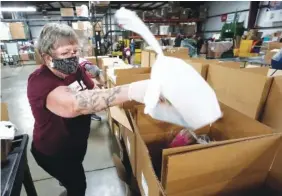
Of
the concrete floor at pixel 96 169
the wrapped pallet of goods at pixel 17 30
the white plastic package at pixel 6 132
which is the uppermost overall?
the wrapped pallet of goods at pixel 17 30

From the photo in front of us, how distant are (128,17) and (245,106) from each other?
2.79ft

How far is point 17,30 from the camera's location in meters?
9.47

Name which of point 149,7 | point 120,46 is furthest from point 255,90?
point 149,7

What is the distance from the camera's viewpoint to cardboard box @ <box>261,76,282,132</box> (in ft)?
3.00

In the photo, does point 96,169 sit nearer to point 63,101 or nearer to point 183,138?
point 183,138

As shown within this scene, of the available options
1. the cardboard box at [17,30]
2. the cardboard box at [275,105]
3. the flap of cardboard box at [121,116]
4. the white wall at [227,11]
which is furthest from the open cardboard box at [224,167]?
the cardboard box at [17,30]

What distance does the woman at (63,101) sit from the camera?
0.73 meters

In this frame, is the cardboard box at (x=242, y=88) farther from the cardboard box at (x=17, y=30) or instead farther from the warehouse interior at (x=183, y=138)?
the cardboard box at (x=17, y=30)

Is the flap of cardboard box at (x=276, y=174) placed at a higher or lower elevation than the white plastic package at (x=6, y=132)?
lower

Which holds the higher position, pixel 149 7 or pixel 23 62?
pixel 149 7

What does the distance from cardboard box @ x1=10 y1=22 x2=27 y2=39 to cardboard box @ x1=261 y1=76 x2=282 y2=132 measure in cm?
1147

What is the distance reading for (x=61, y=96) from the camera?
2.43ft

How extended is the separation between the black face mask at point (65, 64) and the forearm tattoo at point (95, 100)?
271mm

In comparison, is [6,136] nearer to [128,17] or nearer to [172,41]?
[128,17]
